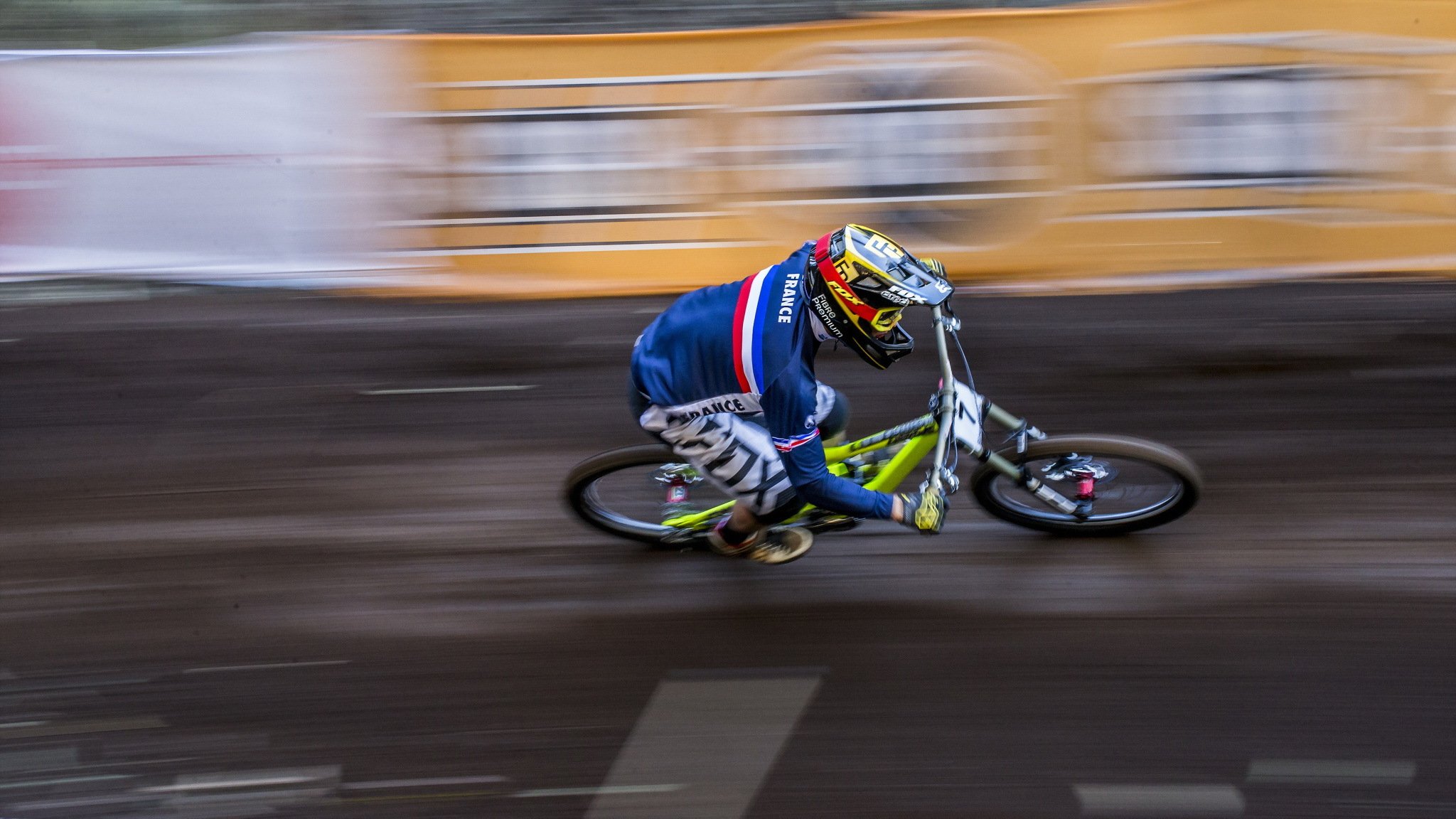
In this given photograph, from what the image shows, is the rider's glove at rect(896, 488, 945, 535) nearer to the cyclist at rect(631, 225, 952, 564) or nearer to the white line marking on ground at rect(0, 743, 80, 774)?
the cyclist at rect(631, 225, 952, 564)

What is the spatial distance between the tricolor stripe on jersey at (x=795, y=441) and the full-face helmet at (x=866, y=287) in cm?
38

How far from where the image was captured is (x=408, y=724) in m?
4.38

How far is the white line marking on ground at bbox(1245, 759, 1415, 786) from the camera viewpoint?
12.7ft

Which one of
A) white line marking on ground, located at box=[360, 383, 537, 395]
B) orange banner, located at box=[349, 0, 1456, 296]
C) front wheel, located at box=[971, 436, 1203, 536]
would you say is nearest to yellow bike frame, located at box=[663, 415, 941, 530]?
front wheel, located at box=[971, 436, 1203, 536]

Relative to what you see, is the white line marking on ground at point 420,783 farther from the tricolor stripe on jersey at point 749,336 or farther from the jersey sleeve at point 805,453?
the tricolor stripe on jersey at point 749,336

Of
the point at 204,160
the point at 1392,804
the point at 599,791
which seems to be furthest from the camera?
the point at 204,160

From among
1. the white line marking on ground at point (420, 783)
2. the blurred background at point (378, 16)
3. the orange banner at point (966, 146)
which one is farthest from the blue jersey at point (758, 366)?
the blurred background at point (378, 16)

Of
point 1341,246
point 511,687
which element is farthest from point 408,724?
point 1341,246

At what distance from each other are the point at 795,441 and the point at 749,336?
1.42 ft

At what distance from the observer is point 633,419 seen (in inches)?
232

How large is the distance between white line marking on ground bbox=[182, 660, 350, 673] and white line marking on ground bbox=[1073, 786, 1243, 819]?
3.11m

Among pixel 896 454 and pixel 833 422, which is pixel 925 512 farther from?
pixel 833 422

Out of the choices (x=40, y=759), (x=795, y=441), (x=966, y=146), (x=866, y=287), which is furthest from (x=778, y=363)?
(x=966, y=146)

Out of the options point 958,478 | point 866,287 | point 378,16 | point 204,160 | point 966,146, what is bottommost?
point 958,478
